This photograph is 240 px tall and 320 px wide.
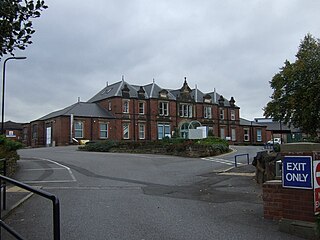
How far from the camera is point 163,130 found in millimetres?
56188

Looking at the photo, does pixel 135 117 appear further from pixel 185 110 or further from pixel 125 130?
pixel 185 110

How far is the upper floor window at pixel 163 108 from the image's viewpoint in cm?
5598

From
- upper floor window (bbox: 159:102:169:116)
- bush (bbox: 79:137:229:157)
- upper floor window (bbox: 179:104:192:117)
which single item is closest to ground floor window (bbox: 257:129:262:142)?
upper floor window (bbox: 179:104:192:117)

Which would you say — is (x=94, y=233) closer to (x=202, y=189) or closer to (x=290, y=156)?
(x=290, y=156)

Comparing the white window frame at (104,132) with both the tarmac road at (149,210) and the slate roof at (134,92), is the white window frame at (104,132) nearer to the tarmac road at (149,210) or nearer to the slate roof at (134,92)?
the slate roof at (134,92)

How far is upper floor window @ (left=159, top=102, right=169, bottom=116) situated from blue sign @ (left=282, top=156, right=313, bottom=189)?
4897 centimetres

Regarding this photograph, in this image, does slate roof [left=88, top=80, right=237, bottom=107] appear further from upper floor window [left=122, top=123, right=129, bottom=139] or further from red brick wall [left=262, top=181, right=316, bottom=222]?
red brick wall [left=262, top=181, right=316, bottom=222]

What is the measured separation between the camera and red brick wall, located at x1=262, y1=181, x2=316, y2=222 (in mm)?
6501

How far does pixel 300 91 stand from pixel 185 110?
37482 millimetres

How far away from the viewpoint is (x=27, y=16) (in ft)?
21.1

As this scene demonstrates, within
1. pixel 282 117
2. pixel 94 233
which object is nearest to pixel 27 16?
pixel 94 233

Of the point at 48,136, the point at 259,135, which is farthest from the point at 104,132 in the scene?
the point at 259,135

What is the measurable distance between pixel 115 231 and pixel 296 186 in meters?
3.41

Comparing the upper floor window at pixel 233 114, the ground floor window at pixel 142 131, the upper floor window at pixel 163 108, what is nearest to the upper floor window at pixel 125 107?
the ground floor window at pixel 142 131
